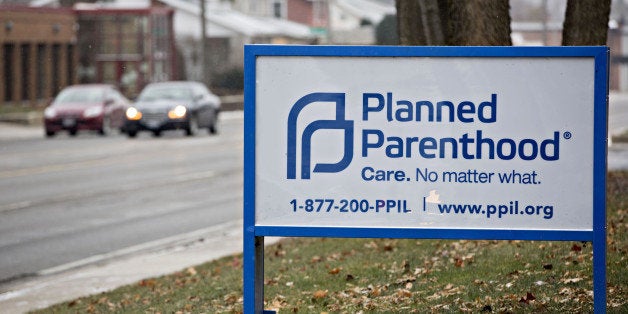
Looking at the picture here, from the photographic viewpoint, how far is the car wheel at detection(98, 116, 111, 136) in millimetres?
34219

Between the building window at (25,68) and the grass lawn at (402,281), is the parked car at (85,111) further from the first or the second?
the grass lawn at (402,281)

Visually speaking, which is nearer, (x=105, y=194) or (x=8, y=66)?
(x=105, y=194)

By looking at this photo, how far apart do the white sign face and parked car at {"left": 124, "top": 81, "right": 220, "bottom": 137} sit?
27035 mm

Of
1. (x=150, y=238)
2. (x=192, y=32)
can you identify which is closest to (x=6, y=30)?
(x=192, y=32)

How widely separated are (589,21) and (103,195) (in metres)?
9.75

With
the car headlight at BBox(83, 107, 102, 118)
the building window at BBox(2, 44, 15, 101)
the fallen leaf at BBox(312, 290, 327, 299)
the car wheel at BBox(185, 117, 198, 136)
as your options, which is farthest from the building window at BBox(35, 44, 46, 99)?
the fallen leaf at BBox(312, 290, 327, 299)

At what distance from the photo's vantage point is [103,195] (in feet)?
60.2

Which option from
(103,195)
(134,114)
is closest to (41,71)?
(134,114)

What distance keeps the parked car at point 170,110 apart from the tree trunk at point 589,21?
22.5m

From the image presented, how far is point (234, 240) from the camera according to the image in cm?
1351

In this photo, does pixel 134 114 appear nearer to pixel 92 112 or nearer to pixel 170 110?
pixel 170 110

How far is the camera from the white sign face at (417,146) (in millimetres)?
5875

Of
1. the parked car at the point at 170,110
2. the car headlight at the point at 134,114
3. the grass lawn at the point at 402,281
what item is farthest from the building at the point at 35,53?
the grass lawn at the point at 402,281

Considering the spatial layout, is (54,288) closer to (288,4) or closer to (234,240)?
(234,240)
